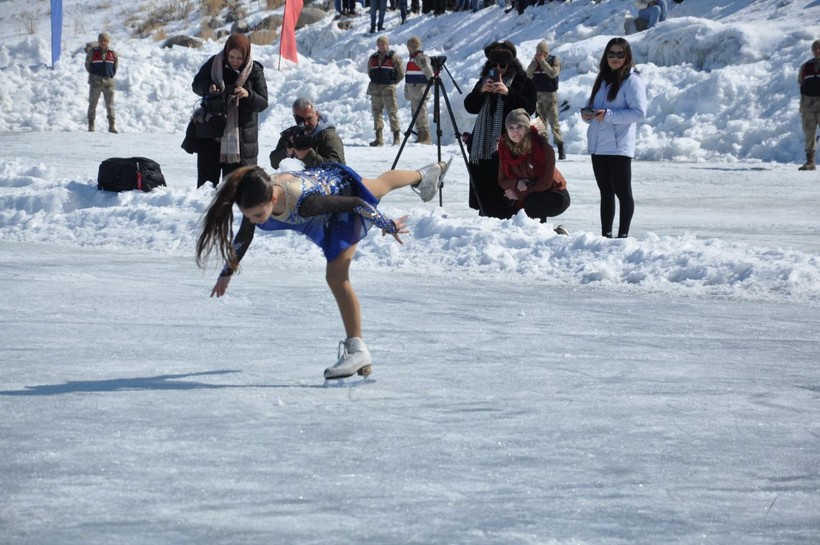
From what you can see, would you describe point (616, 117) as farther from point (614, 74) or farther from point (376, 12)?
point (376, 12)

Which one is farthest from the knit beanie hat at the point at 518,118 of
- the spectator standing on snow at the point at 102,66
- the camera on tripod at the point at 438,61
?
the spectator standing on snow at the point at 102,66

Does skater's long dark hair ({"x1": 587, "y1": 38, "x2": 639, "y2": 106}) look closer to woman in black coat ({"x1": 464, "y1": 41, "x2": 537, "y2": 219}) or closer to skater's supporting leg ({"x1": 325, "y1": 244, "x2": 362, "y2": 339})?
woman in black coat ({"x1": 464, "y1": 41, "x2": 537, "y2": 219})

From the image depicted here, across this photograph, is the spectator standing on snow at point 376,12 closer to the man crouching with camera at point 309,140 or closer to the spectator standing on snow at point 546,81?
the spectator standing on snow at point 546,81

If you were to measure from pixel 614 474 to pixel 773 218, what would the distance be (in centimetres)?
735

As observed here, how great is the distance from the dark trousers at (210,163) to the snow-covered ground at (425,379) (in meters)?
0.40

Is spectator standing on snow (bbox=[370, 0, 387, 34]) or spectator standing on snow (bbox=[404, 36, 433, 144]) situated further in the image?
spectator standing on snow (bbox=[370, 0, 387, 34])

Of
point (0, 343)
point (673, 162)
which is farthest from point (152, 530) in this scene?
point (673, 162)

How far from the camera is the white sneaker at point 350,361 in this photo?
4.81 metres

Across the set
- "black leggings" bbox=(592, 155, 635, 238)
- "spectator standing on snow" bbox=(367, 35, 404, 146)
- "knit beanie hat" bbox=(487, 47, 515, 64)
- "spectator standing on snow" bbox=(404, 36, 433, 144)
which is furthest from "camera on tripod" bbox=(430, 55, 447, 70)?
"spectator standing on snow" bbox=(367, 35, 404, 146)

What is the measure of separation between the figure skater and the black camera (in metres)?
2.72

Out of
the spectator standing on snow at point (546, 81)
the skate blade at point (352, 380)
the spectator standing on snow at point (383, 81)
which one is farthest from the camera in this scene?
the spectator standing on snow at point (383, 81)

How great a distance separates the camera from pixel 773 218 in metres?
10.5

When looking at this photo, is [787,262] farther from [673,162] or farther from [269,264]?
[673,162]

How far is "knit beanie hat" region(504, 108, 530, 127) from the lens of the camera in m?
8.01
